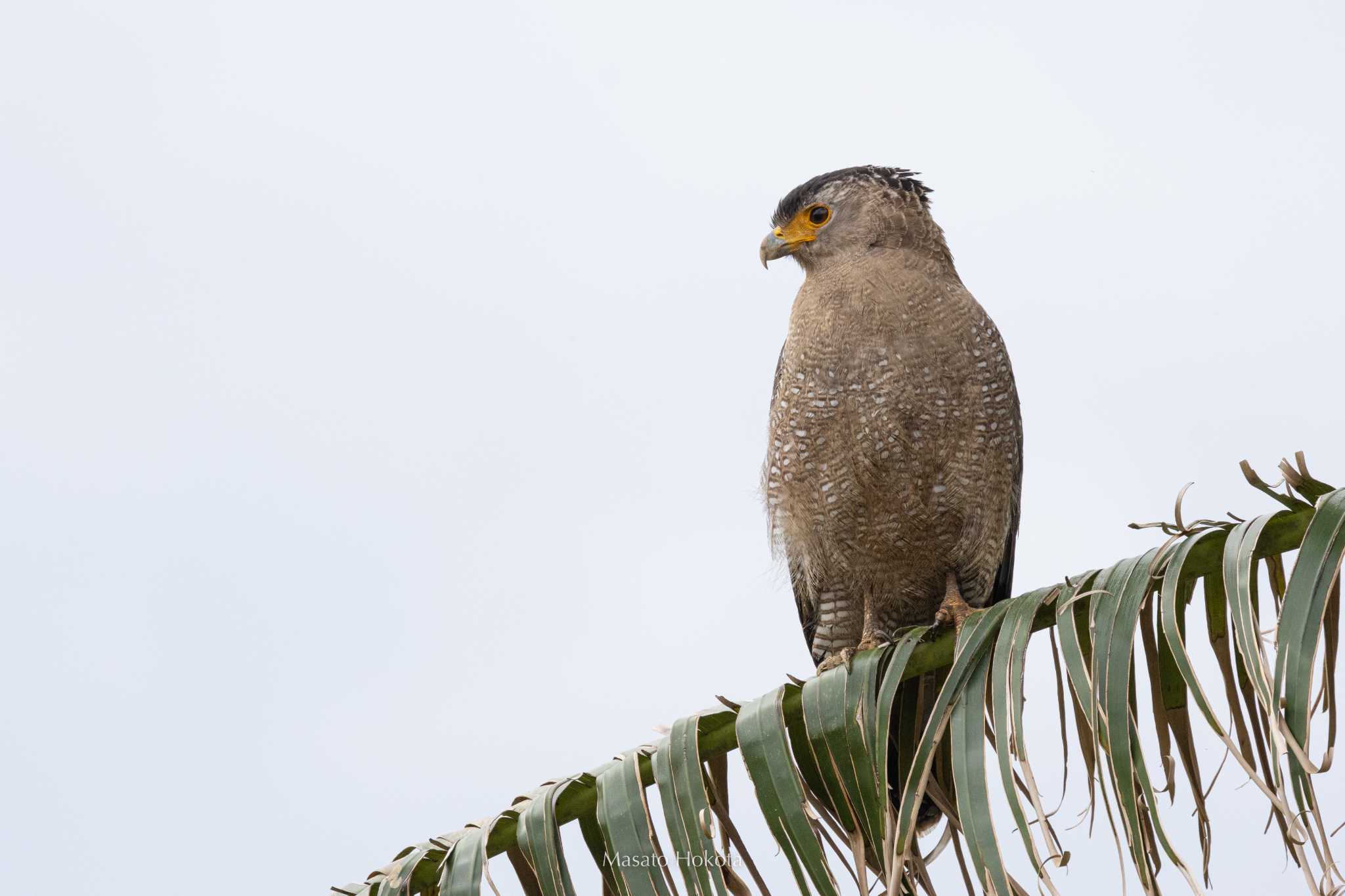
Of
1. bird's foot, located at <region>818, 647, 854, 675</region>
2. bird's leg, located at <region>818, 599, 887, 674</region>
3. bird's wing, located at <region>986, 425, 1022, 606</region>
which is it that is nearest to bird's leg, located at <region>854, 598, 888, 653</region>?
bird's leg, located at <region>818, 599, 887, 674</region>

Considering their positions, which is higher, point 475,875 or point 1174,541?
point 1174,541

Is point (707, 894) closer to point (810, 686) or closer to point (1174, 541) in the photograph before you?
point (810, 686)

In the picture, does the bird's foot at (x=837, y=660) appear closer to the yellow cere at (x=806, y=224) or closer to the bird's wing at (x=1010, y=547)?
the bird's wing at (x=1010, y=547)

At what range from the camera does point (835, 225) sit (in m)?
6.24

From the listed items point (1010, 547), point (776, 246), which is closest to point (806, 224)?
point (776, 246)

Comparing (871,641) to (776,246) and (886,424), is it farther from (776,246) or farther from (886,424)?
(776,246)

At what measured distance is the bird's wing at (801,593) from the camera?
243 inches

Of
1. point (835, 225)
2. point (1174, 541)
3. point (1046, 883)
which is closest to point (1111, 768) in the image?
point (1046, 883)

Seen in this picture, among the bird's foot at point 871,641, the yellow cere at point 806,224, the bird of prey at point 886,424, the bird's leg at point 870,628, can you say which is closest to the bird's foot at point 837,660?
the bird's foot at point 871,641

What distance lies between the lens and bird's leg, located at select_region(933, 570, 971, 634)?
18.2ft

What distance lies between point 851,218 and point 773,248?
1.28ft

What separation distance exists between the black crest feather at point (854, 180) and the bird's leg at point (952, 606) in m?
1.63

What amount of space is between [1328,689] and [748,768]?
4.59ft

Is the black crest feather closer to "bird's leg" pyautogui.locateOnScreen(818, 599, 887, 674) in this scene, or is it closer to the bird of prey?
the bird of prey
